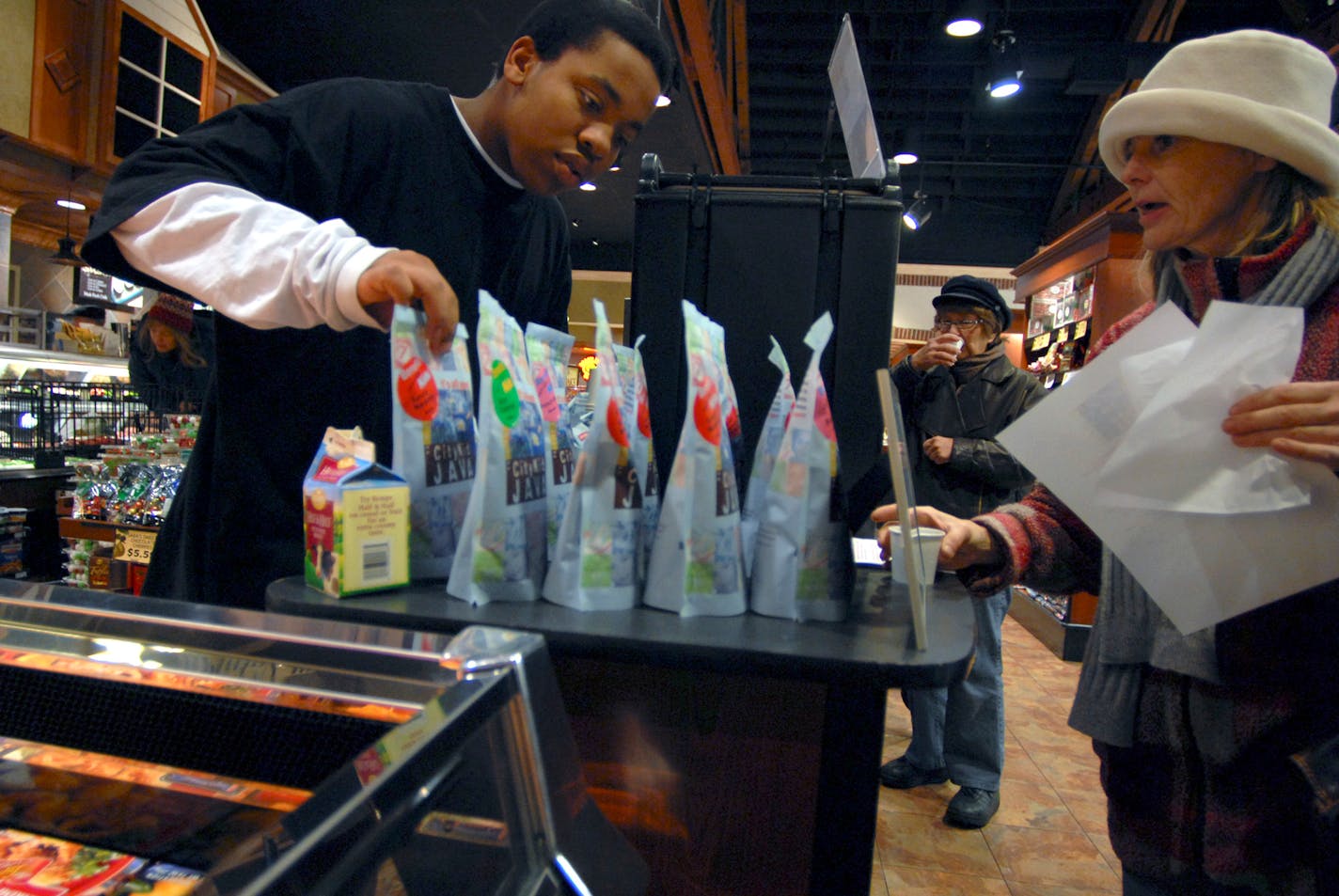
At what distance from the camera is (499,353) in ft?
2.53

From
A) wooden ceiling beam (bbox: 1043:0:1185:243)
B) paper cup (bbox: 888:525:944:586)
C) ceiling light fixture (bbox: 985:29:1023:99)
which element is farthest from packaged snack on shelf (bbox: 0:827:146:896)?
wooden ceiling beam (bbox: 1043:0:1185:243)

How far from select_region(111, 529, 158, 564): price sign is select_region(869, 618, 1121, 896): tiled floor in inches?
89.6

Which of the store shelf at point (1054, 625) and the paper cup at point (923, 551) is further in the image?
the store shelf at point (1054, 625)

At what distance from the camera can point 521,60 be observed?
1236 millimetres

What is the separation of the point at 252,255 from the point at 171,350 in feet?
8.67

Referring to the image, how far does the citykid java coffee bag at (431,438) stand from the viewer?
0.78m

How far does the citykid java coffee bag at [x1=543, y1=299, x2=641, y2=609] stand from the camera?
0.74 m

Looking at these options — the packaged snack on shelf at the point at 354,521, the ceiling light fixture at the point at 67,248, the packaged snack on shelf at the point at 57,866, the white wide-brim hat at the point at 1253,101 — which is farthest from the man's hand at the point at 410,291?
the ceiling light fixture at the point at 67,248

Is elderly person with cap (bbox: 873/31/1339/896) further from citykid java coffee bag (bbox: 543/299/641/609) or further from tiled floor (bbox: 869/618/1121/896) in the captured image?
tiled floor (bbox: 869/618/1121/896)

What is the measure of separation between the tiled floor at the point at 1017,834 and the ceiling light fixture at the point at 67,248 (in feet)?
18.9

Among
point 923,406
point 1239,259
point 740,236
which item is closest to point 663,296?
point 740,236

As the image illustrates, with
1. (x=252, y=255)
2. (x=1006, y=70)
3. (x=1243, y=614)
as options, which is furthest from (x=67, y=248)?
(x=1243, y=614)

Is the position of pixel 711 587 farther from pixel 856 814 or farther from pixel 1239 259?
pixel 1239 259

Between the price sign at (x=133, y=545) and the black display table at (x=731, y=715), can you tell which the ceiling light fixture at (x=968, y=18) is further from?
the black display table at (x=731, y=715)
